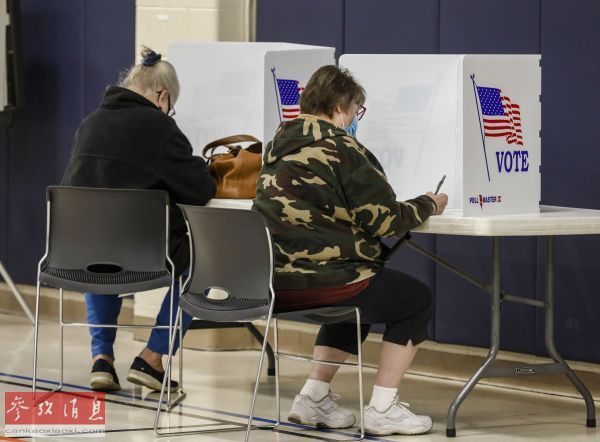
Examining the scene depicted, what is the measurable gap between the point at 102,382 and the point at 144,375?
0.17 metres

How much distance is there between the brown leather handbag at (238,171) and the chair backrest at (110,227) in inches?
15.2

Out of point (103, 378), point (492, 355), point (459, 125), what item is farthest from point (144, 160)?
point (492, 355)

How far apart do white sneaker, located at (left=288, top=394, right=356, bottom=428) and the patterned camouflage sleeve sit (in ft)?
2.22

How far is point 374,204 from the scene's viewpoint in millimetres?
4008

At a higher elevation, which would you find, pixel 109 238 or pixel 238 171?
pixel 238 171

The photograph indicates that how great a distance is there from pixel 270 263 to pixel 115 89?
1192mm

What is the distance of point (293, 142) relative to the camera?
4098mm

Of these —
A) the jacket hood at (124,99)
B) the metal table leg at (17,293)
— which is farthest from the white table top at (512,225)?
the metal table leg at (17,293)

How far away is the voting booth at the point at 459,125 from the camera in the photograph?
165 inches

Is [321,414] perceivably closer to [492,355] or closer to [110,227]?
[492,355]

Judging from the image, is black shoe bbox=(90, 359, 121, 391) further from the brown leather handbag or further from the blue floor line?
the brown leather handbag

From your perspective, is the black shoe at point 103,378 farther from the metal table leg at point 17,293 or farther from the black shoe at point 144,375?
the metal table leg at point 17,293

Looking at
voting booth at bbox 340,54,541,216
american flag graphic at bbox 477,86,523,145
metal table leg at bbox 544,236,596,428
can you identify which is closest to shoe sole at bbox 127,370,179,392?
voting booth at bbox 340,54,541,216

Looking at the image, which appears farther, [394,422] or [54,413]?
[54,413]
